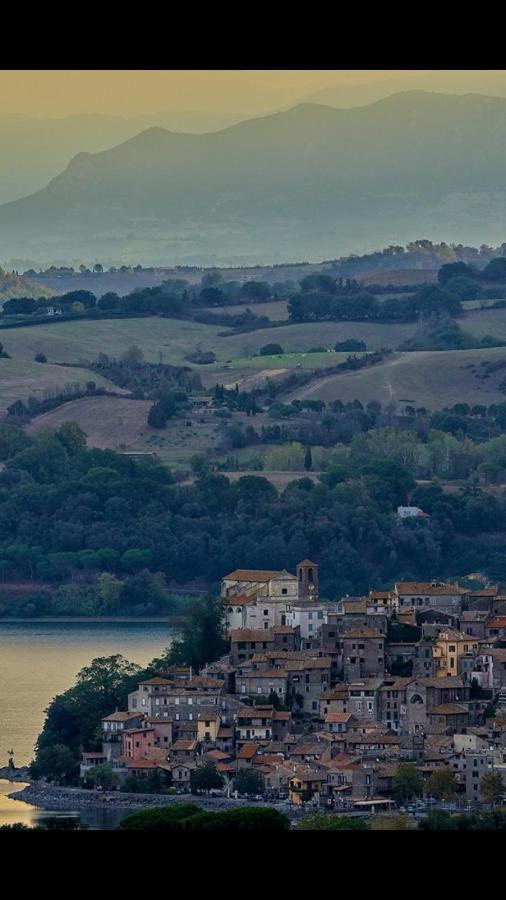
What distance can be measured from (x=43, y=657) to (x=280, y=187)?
89425 mm

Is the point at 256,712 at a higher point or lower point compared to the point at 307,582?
lower

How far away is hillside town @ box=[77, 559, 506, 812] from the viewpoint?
17.8m

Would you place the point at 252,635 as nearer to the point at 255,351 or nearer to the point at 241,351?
the point at 255,351

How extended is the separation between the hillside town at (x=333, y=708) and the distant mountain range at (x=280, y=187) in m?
91.3

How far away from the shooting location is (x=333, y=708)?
19109 millimetres

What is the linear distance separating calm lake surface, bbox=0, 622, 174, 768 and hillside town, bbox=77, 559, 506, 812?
151 centimetres

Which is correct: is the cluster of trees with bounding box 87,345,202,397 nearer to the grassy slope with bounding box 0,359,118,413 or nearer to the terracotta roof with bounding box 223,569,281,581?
the grassy slope with bounding box 0,359,118,413

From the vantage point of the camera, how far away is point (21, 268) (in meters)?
110

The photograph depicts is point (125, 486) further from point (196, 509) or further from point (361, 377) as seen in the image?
point (361, 377)

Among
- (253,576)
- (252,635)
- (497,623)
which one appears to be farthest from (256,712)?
(253,576)

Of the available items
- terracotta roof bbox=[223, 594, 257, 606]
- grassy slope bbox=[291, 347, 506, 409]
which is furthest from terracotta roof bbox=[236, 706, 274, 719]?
grassy slope bbox=[291, 347, 506, 409]

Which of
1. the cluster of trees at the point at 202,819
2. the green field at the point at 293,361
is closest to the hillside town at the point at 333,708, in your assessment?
the cluster of trees at the point at 202,819

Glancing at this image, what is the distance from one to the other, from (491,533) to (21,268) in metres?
69.9

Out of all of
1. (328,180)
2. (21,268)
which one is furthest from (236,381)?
(328,180)
